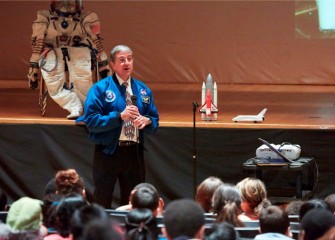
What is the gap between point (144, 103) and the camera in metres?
5.91

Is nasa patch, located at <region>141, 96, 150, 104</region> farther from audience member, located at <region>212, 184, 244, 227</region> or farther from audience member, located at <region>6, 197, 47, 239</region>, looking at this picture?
audience member, located at <region>6, 197, 47, 239</region>

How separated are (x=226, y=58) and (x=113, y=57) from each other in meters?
6.35

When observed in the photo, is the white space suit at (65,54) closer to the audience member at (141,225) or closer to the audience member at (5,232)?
the audience member at (141,225)

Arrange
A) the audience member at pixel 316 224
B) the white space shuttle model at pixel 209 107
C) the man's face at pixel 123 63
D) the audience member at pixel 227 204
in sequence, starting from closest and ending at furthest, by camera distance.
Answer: the audience member at pixel 316 224, the audience member at pixel 227 204, the man's face at pixel 123 63, the white space shuttle model at pixel 209 107

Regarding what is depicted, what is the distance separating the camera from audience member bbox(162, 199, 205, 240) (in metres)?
3.34

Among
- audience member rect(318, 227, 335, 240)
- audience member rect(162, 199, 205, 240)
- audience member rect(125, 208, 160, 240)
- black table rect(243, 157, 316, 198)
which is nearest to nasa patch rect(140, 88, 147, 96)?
black table rect(243, 157, 316, 198)

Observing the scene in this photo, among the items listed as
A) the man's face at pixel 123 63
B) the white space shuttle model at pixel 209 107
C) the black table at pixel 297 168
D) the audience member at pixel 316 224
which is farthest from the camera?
the white space shuttle model at pixel 209 107

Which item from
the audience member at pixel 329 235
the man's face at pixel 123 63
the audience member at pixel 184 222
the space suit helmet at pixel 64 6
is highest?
the space suit helmet at pixel 64 6

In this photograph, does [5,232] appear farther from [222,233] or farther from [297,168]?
[297,168]

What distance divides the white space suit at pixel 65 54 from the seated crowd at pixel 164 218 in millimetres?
3068

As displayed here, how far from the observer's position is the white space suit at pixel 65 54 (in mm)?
7641

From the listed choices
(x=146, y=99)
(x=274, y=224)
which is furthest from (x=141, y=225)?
(x=146, y=99)

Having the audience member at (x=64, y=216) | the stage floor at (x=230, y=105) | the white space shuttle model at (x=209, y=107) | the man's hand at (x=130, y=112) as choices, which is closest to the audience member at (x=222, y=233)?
the audience member at (x=64, y=216)

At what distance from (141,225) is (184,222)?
372 mm
